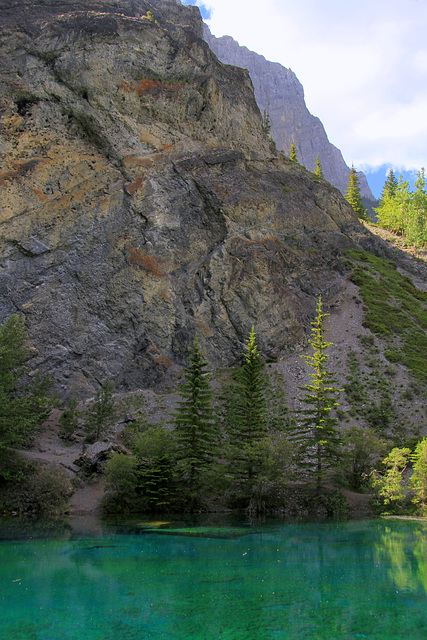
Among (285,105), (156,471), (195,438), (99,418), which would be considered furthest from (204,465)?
(285,105)

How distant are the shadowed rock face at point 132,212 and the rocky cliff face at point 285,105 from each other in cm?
12096

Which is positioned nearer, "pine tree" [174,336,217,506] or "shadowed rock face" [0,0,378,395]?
"pine tree" [174,336,217,506]

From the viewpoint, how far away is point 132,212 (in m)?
55.4

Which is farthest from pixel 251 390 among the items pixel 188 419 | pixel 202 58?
pixel 202 58

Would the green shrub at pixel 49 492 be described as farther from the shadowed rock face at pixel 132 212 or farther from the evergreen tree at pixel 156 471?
the shadowed rock face at pixel 132 212

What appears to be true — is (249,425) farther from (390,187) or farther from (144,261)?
(390,187)

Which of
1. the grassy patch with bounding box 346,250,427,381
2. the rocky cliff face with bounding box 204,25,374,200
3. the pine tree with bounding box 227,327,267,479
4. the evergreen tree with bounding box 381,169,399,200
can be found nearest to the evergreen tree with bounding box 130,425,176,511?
the pine tree with bounding box 227,327,267,479

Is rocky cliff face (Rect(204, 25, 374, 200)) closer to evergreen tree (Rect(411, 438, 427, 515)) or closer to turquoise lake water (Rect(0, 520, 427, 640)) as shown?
evergreen tree (Rect(411, 438, 427, 515))

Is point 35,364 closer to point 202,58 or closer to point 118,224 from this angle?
point 118,224

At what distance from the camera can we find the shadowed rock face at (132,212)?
50.2m

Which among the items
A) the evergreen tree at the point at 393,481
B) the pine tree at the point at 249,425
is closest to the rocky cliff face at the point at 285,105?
the pine tree at the point at 249,425

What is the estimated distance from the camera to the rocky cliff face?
178 meters

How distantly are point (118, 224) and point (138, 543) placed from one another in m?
42.3

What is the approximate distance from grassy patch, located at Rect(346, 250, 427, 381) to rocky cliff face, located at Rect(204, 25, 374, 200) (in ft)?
392
